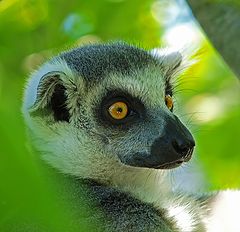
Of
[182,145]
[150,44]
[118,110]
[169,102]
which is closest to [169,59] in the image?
[169,102]

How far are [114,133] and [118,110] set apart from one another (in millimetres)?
155

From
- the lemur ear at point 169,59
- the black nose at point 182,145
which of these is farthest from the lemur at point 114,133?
the lemur ear at point 169,59

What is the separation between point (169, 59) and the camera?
4.10 meters

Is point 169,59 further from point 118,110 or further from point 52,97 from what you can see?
point 52,97

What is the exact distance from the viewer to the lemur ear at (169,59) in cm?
404

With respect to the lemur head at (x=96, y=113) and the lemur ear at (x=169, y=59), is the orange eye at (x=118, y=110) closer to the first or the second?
the lemur head at (x=96, y=113)

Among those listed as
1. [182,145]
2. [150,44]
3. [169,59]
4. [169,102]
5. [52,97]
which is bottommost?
[182,145]

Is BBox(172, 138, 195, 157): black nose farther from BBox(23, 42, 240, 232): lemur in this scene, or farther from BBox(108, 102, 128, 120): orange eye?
BBox(108, 102, 128, 120): orange eye

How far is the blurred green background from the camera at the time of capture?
4191 millimetres

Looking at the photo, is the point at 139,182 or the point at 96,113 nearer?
the point at 139,182

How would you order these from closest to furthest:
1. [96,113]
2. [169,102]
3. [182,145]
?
[182,145] → [96,113] → [169,102]

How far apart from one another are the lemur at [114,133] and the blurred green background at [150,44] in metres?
0.32

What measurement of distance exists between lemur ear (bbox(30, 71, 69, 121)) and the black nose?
2.83ft

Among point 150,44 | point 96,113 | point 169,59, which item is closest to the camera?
point 96,113
